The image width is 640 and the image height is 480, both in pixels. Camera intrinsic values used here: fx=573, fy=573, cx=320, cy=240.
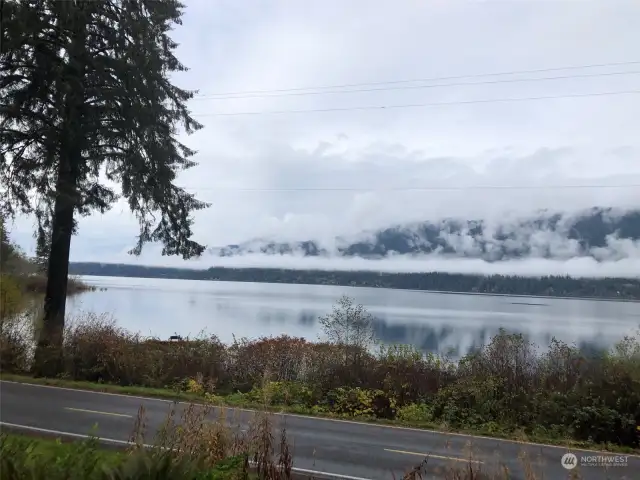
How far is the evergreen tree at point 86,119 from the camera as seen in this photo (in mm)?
15312

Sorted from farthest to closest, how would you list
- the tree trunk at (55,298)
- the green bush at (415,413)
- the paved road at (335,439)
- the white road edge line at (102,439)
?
the tree trunk at (55,298) < the green bush at (415,413) < the paved road at (335,439) < the white road edge line at (102,439)

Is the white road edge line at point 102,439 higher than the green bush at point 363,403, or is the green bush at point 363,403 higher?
the white road edge line at point 102,439

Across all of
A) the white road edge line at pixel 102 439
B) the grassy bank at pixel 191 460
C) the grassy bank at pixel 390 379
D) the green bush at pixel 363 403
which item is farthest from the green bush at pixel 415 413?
the grassy bank at pixel 191 460

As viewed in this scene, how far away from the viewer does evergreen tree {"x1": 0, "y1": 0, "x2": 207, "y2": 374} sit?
15.3m

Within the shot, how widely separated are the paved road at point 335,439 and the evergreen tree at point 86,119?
566 centimetres

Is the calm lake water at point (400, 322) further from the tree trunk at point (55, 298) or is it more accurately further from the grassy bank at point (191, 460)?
the grassy bank at point (191, 460)

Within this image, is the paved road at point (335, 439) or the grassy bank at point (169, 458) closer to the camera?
the grassy bank at point (169, 458)

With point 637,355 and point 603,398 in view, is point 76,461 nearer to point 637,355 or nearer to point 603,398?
point 603,398

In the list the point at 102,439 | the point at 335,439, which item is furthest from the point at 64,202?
the point at 335,439

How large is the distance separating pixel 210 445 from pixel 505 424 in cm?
901

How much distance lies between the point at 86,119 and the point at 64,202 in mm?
2405

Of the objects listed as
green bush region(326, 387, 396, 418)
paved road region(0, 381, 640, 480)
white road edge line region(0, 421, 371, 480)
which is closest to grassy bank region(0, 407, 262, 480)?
paved road region(0, 381, 640, 480)

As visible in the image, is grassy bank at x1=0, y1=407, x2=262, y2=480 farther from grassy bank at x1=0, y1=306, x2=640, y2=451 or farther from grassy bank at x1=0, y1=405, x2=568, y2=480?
grassy bank at x1=0, y1=306, x2=640, y2=451

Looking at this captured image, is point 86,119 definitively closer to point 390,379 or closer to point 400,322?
point 390,379
